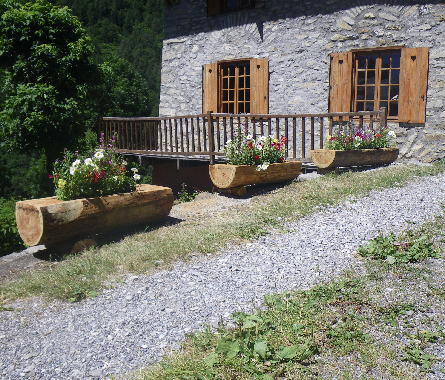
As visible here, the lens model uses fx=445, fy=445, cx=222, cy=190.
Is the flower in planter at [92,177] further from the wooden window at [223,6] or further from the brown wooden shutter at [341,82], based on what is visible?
the wooden window at [223,6]

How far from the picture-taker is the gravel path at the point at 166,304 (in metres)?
2.82

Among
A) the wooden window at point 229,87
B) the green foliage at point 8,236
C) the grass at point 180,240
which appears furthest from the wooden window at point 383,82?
the green foliage at point 8,236

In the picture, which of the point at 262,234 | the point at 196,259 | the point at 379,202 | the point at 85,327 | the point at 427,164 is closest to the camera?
the point at 85,327

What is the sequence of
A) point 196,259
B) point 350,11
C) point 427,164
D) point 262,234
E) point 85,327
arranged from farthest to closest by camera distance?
point 350,11, point 427,164, point 262,234, point 196,259, point 85,327

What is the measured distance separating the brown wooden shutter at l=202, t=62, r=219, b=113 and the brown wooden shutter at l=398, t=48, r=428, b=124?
15.2 ft

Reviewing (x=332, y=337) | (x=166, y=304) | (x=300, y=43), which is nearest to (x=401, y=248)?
(x=332, y=337)

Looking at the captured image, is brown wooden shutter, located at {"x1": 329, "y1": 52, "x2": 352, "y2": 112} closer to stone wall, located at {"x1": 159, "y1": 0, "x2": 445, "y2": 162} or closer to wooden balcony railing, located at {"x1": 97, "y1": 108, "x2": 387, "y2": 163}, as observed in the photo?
stone wall, located at {"x1": 159, "y1": 0, "x2": 445, "y2": 162}

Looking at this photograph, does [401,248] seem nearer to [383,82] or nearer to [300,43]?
[383,82]

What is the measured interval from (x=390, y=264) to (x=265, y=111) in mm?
7696

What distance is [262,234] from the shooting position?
16.1 feet

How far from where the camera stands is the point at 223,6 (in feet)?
37.8

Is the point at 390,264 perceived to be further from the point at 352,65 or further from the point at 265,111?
the point at 265,111

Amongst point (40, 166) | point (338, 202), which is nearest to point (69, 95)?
point (338, 202)

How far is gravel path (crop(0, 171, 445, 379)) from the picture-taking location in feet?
9.25
